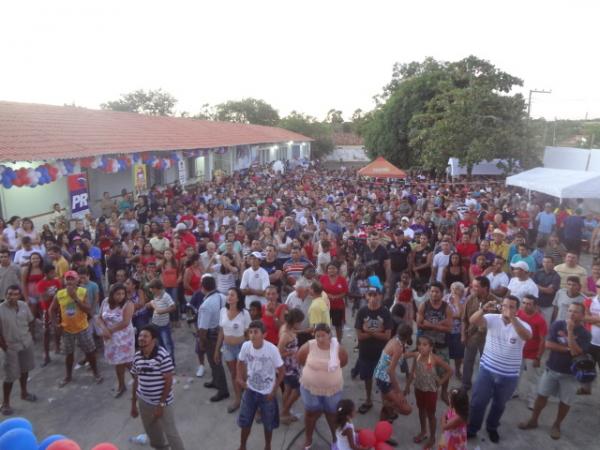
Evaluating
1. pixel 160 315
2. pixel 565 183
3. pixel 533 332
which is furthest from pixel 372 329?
pixel 565 183

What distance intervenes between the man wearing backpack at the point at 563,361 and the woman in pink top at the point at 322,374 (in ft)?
7.16

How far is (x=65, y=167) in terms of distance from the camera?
440 inches

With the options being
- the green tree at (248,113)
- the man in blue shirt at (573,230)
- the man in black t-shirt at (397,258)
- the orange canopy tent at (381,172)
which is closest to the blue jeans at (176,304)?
the man in black t-shirt at (397,258)

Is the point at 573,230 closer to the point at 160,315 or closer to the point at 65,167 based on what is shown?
the point at 160,315

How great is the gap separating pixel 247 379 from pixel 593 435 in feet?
12.1

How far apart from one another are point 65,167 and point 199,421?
28.7 feet

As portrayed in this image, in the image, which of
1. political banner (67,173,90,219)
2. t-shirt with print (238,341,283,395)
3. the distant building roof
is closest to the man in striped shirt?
t-shirt with print (238,341,283,395)

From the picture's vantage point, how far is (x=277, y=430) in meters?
4.72

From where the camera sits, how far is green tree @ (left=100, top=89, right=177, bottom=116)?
62344 millimetres

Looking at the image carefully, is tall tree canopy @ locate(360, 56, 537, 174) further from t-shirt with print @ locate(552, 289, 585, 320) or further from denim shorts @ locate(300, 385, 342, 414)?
denim shorts @ locate(300, 385, 342, 414)

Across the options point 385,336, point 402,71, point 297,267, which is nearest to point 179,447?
point 385,336

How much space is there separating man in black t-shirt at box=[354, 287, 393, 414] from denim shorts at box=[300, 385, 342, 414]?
0.88 m

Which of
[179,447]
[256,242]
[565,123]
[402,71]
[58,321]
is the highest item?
[402,71]

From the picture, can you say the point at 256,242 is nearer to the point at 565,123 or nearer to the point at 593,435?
the point at 593,435
